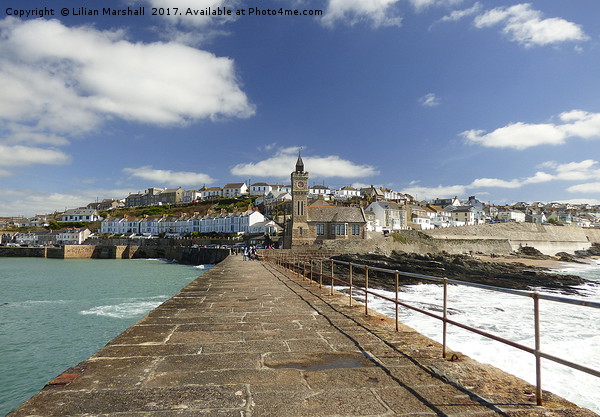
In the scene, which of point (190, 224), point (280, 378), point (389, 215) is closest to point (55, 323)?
point (280, 378)

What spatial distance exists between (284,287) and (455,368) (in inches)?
288

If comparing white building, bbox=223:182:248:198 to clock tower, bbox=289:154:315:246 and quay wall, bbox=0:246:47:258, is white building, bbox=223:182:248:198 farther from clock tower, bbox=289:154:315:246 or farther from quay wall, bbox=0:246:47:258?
clock tower, bbox=289:154:315:246

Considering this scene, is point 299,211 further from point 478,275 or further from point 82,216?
point 82,216

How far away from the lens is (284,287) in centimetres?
1064

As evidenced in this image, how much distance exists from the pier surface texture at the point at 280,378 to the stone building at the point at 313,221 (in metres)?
44.0

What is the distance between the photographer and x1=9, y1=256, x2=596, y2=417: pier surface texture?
9.07ft

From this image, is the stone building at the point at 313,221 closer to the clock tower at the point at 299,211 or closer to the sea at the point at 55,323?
the clock tower at the point at 299,211

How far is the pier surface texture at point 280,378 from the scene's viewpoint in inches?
109

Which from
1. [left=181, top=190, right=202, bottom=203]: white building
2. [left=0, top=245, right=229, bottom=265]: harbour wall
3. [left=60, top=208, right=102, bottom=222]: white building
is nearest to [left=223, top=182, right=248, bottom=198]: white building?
[left=181, top=190, right=202, bottom=203]: white building

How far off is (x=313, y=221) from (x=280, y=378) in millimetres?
47655

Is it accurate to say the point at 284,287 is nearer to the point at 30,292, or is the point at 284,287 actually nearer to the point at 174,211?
the point at 30,292

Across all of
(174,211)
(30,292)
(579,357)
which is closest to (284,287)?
(579,357)

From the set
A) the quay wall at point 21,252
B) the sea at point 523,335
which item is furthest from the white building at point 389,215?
the quay wall at point 21,252

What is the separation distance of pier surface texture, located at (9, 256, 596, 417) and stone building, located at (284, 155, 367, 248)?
43980mm
